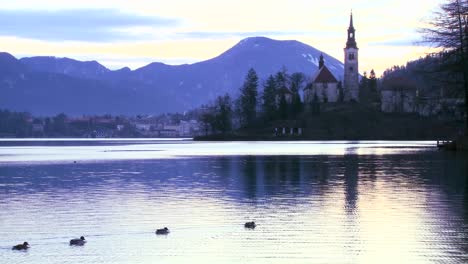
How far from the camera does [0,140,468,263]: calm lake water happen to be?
25.2 m

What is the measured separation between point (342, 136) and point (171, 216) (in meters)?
166

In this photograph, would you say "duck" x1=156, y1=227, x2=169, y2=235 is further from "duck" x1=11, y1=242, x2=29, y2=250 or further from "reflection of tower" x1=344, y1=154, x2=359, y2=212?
"reflection of tower" x1=344, y1=154, x2=359, y2=212

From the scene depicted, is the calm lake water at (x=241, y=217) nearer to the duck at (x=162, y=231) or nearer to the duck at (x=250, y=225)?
the duck at (x=250, y=225)

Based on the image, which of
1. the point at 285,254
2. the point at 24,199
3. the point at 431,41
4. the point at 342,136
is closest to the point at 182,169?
the point at 24,199

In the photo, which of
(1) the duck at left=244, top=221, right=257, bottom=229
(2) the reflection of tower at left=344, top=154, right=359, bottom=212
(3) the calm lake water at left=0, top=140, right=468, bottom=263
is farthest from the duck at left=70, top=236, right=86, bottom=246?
(2) the reflection of tower at left=344, top=154, right=359, bottom=212

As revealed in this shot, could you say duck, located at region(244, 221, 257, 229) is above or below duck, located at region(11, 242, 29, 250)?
above

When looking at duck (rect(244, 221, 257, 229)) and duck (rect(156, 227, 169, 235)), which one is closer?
duck (rect(156, 227, 169, 235))

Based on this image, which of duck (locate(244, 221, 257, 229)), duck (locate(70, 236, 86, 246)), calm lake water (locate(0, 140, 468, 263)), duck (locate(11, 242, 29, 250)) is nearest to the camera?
calm lake water (locate(0, 140, 468, 263))

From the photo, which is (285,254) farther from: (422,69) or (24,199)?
(422,69)

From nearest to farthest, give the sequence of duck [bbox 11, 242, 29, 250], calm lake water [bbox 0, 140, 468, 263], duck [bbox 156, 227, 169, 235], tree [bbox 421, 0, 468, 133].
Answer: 1. calm lake water [bbox 0, 140, 468, 263]
2. duck [bbox 11, 242, 29, 250]
3. duck [bbox 156, 227, 169, 235]
4. tree [bbox 421, 0, 468, 133]

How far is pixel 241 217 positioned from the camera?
33.6 meters

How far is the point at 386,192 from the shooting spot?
1725 inches

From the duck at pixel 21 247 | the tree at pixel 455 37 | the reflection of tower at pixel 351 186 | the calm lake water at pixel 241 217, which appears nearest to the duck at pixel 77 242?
the calm lake water at pixel 241 217

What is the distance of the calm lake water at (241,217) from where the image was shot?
2522 centimetres
